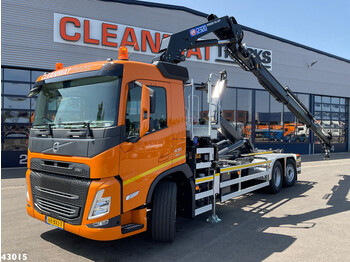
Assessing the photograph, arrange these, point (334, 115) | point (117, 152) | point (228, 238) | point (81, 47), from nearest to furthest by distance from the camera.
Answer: point (117, 152) → point (228, 238) → point (81, 47) → point (334, 115)

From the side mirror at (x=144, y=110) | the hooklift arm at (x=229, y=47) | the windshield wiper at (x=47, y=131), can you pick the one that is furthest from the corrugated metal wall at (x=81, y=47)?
the side mirror at (x=144, y=110)

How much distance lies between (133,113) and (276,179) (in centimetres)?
613

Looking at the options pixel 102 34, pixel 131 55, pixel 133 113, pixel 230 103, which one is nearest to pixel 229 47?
pixel 133 113

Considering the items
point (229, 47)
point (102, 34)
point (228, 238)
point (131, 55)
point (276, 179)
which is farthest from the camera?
point (131, 55)

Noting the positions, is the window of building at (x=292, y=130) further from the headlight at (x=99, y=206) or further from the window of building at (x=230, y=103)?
the headlight at (x=99, y=206)

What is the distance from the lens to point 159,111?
4.33m

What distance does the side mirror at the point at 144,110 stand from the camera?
3654mm

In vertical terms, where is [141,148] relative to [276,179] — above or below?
above

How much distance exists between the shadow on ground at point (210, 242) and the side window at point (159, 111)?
6.34ft

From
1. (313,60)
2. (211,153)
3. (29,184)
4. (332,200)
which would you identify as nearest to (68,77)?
(29,184)

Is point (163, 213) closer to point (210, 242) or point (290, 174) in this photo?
point (210, 242)

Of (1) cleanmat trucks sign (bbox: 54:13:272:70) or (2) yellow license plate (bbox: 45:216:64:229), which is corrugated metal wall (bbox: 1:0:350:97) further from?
(2) yellow license plate (bbox: 45:216:64:229)

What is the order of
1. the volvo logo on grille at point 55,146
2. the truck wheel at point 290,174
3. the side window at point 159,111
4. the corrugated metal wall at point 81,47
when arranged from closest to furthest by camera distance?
1. the volvo logo on grille at point 55,146
2. the side window at point 159,111
3. the truck wheel at point 290,174
4. the corrugated metal wall at point 81,47

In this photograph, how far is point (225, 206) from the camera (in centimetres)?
669
